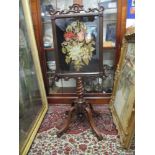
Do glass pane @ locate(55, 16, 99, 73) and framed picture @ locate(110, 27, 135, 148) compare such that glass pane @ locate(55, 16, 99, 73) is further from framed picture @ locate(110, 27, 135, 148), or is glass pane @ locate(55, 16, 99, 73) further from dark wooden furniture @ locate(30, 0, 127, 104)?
dark wooden furniture @ locate(30, 0, 127, 104)

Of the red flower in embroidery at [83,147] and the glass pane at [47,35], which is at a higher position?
the glass pane at [47,35]

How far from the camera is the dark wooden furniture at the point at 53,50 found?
2104 millimetres

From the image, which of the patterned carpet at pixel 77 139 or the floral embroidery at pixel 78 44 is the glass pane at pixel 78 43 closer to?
the floral embroidery at pixel 78 44

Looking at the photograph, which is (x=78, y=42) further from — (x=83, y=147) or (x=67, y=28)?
(x=83, y=147)

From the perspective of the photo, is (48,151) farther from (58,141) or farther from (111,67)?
(111,67)

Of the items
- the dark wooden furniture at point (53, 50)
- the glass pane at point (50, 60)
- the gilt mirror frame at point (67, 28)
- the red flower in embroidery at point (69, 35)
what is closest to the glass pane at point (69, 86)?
the dark wooden furniture at point (53, 50)

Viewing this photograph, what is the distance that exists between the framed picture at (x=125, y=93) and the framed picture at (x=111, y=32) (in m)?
0.25

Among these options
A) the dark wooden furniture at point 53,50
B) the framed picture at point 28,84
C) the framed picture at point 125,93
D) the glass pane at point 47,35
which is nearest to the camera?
the framed picture at point 125,93

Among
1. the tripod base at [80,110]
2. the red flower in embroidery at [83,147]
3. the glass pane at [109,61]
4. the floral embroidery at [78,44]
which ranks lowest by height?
the red flower in embroidery at [83,147]

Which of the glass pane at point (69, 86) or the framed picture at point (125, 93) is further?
the glass pane at point (69, 86)

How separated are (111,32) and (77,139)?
1244mm

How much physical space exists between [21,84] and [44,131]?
522mm
